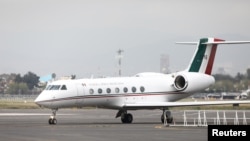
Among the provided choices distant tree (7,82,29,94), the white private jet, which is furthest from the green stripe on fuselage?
distant tree (7,82,29,94)

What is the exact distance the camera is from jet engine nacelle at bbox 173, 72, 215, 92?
→ 166 feet

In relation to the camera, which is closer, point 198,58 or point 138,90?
point 138,90

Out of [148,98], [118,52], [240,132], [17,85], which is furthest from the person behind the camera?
[17,85]

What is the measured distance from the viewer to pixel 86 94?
46844mm

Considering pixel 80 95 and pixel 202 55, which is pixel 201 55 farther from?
pixel 80 95

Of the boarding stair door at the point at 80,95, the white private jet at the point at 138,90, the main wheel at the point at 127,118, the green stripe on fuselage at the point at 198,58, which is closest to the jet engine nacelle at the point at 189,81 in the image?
the white private jet at the point at 138,90

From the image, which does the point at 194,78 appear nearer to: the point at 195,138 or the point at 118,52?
the point at 195,138

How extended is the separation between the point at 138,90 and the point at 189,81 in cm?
404

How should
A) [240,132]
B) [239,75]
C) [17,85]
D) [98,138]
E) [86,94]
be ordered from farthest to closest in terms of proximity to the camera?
[17,85] < [239,75] < [86,94] < [98,138] < [240,132]

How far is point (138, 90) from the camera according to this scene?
49.6 meters

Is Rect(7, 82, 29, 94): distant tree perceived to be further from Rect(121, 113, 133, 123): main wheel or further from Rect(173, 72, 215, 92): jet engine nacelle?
Rect(121, 113, 133, 123): main wheel

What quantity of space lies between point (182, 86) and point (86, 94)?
8186 mm

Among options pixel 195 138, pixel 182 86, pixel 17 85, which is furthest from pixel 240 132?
pixel 17 85

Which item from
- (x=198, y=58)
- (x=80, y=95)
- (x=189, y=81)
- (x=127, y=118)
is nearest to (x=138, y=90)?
(x=127, y=118)
